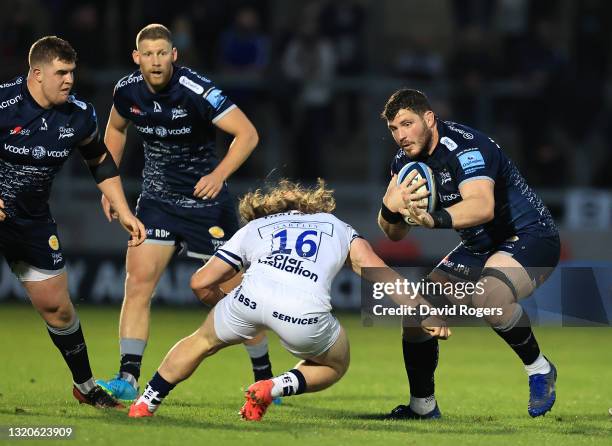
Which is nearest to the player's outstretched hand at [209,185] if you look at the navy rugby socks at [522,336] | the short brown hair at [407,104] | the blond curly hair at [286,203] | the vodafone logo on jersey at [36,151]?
the vodafone logo on jersey at [36,151]

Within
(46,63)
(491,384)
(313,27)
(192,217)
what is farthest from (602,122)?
(46,63)

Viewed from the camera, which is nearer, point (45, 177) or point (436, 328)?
point (436, 328)

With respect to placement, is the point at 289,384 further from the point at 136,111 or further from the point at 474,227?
the point at 136,111

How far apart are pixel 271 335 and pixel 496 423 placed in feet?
18.8

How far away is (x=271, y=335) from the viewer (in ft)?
44.2

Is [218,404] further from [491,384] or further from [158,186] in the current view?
[491,384]

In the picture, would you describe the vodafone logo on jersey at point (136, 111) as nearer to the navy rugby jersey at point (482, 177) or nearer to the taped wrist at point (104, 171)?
the taped wrist at point (104, 171)

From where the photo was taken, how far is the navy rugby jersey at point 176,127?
9.11 metres

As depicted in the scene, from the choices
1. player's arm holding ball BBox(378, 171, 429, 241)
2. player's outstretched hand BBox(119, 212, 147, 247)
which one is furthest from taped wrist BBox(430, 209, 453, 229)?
player's outstretched hand BBox(119, 212, 147, 247)

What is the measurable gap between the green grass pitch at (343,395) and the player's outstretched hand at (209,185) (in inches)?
56.7

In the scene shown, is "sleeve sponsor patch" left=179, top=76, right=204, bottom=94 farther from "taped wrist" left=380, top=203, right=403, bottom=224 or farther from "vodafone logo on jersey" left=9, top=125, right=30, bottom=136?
"taped wrist" left=380, top=203, right=403, bottom=224

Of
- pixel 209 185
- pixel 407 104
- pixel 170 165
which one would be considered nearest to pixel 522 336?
pixel 407 104

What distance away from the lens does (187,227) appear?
926cm

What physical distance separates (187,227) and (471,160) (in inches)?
90.4
